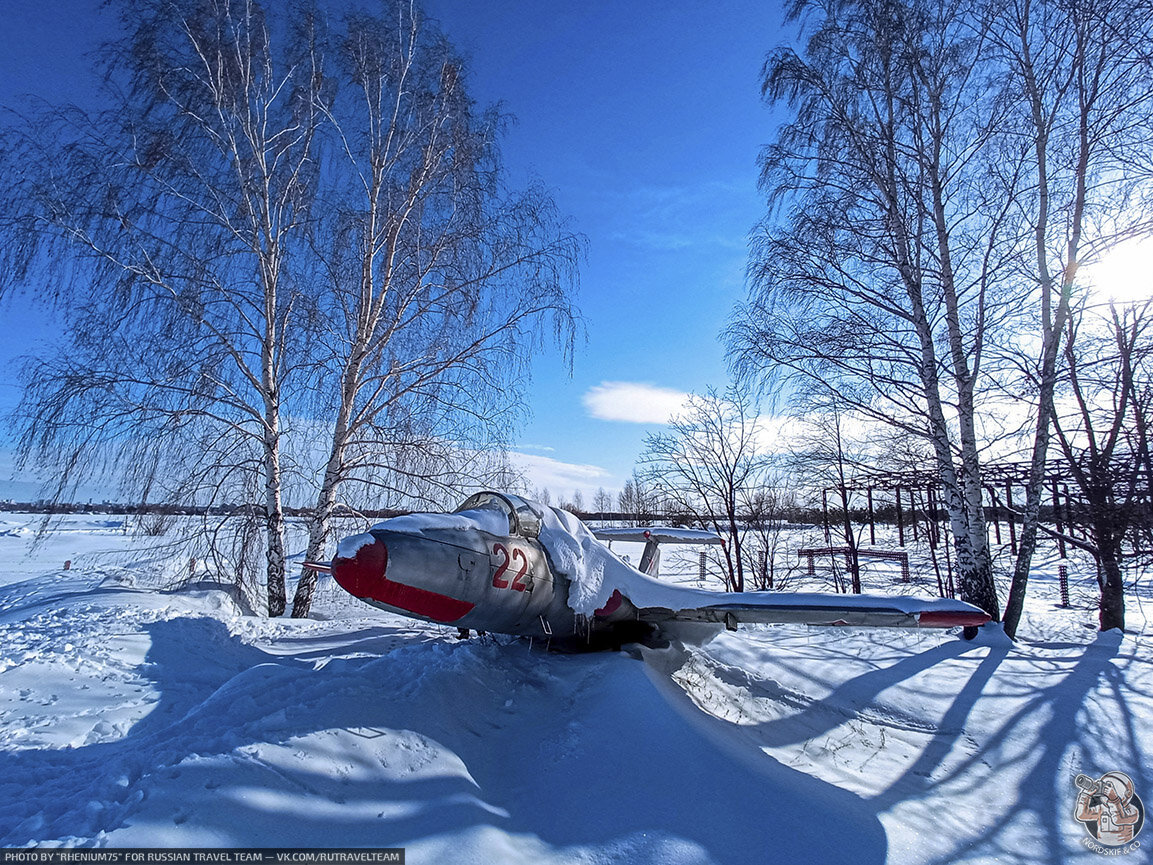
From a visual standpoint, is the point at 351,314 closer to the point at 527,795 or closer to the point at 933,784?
the point at 527,795

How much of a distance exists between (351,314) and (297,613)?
5.36 meters

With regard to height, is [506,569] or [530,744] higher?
[506,569]

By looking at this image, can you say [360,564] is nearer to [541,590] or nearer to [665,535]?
[541,590]

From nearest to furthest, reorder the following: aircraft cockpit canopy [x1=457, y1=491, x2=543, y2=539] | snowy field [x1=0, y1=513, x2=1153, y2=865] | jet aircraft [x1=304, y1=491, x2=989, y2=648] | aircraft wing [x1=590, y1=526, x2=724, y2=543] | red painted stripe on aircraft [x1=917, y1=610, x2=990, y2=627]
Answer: snowy field [x1=0, y1=513, x2=1153, y2=865] < jet aircraft [x1=304, y1=491, x2=989, y2=648] < red painted stripe on aircraft [x1=917, y1=610, x2=990, y2=627] < aircraft cockpit canopy [x1=457, y1=491, x2=543, y2=539] < aircraft wing [x1=590, y1=526, x2=724, y2=543]

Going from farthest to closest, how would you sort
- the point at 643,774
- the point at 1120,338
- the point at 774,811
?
1. the point at 1120,338
2. the point at 643,774
3. the point at 774,811

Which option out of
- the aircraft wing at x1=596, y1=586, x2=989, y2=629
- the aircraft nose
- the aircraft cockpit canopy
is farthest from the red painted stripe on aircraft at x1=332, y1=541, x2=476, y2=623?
the aircraft wing at x1=596, y1=586, x2=989, y2=629

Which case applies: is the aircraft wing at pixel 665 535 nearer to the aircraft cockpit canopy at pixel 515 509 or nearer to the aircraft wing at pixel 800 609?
the aircraft wing at pixel 800 609

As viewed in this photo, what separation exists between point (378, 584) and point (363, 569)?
182 millimetres

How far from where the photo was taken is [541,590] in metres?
5.69

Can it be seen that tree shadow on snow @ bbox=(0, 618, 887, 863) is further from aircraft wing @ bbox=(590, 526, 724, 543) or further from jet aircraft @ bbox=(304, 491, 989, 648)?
aircraft wing @ bbox=(590, 526, 724, 543)

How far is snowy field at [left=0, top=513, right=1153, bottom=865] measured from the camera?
272 cm

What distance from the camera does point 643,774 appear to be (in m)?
3.64

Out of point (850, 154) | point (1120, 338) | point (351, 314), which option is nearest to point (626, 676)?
point (351, 314)

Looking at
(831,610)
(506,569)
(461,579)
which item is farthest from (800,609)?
(461,579)
